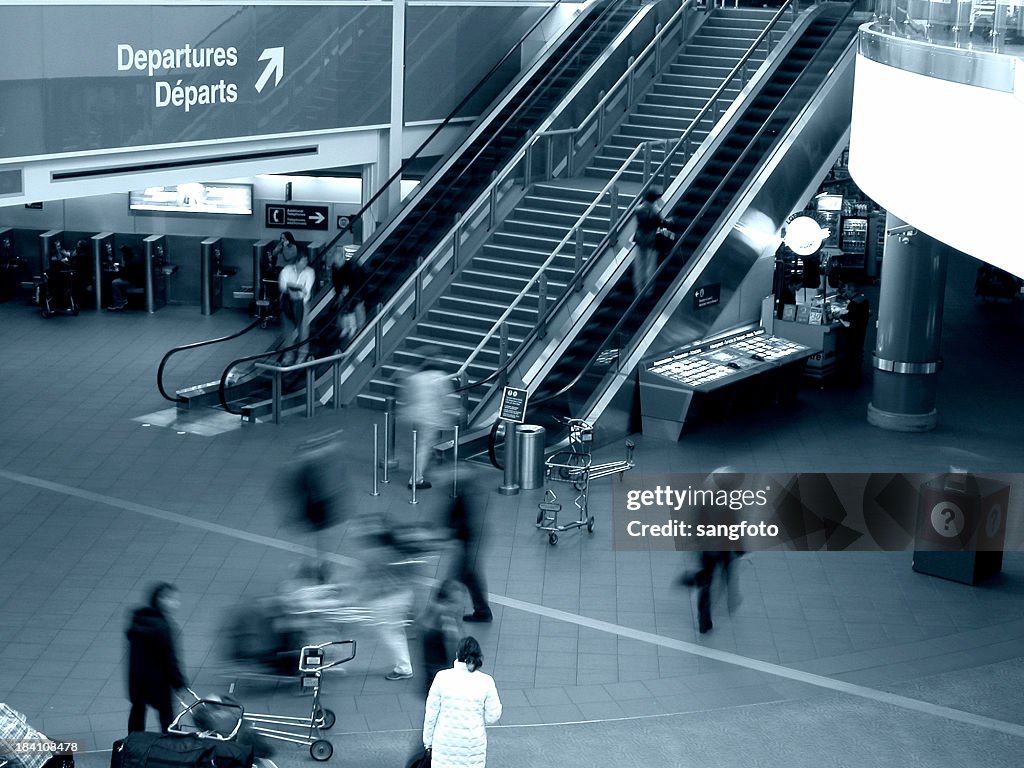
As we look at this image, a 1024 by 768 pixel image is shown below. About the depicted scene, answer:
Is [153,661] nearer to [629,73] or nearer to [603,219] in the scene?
[603,219]

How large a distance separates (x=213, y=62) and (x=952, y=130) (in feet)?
37.7

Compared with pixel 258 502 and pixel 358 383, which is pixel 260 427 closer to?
pixel 358 383

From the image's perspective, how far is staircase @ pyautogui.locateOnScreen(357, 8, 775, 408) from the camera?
1850 centimetres

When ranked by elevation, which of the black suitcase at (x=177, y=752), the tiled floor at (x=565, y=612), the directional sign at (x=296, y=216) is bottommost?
the tiled floor at (x=565, y=612)

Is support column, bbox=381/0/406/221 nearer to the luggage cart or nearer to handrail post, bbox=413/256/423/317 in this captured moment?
handrail post, bbox=413/256/423/317

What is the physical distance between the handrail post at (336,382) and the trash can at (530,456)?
3434 mm

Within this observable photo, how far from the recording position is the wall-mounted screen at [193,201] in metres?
24.4

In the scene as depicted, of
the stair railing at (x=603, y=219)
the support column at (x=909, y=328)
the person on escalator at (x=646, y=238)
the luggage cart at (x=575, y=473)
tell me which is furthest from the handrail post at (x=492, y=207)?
the support column at (x=909, y=328)

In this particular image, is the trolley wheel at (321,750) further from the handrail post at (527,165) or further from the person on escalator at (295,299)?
the handrail post at (527,165)

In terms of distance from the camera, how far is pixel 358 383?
61.1ft

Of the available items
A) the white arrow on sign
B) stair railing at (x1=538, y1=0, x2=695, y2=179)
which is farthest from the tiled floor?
stair railing at (x1=538, y1=0, x2=695, y2=179)

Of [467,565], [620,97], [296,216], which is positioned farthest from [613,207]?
[467,565]

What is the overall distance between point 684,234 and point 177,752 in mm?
11662

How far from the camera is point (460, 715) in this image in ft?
26.8
